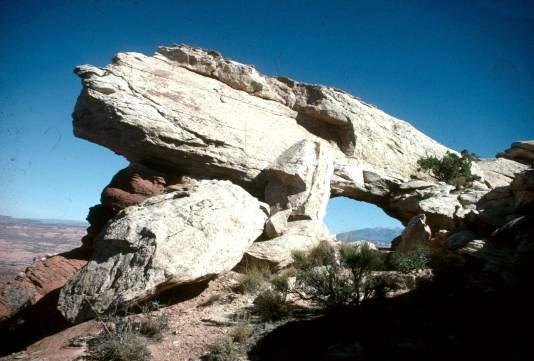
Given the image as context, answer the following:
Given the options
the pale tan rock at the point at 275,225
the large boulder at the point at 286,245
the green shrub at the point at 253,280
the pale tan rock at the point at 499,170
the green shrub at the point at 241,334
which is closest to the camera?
the green shrub at the point at 241,334

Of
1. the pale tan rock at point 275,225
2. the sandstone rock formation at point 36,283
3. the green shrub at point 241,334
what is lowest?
the sandstone rock formation at point 36,283

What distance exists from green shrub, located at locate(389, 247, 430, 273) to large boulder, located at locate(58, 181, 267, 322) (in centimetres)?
583

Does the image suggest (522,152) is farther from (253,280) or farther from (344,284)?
(253,280)

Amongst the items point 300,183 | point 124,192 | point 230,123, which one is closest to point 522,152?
point 300,183

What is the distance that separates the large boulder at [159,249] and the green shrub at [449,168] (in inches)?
688

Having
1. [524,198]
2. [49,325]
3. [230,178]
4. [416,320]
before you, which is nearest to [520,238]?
[524,198]

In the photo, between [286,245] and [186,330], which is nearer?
[186,330]

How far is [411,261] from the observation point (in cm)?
1148

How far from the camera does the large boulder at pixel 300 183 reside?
49.2 ft

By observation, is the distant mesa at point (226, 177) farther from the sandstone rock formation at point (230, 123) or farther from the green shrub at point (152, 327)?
the green shrub at point (152, 327)

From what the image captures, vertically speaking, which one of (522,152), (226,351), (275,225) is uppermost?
(522,152)

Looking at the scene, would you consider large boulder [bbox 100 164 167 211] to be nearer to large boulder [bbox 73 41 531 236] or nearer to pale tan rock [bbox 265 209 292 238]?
large boulder [bbox 73 41 531 236]

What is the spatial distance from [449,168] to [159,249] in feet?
71.2

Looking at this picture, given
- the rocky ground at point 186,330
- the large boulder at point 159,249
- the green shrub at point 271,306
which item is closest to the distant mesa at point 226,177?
the large boulder at point 159,249
